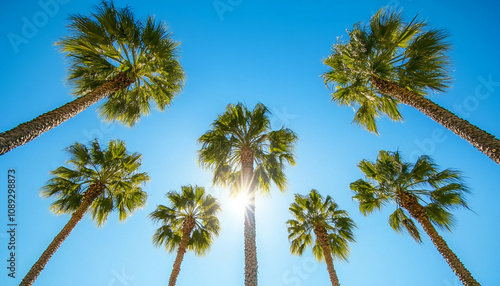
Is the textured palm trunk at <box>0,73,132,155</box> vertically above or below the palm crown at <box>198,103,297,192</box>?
below

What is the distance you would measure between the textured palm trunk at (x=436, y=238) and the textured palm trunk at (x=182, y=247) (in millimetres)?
10488

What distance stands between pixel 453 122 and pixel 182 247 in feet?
38.4

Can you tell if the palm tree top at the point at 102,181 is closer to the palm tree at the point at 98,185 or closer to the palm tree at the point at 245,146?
the palm tree at the point at 98,185

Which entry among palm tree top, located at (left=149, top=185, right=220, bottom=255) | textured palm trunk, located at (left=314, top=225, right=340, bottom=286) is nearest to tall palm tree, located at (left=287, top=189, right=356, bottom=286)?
textured palm trunk, located at (left=314, top=225, right=340, bottom=286)

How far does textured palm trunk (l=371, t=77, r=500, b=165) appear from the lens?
5.65m

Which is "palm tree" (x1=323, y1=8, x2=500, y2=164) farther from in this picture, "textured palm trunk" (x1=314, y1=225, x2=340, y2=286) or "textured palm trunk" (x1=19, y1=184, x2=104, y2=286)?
"textured palm trunk" (x1=19, y1=184, x2=104, y2=286)

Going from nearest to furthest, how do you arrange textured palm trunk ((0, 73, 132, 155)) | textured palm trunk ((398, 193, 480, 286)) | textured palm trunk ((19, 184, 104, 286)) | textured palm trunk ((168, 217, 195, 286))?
textured palm trunk ((0, 73, 132, 155)), textured palm trunk ((19, 184, 104, 286)), textured palm trunk ((398, 193, 480, 286)), textured palm trunk ((168, 217, 195, 286))

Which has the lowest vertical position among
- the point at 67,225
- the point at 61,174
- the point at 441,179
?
the point at 67,225

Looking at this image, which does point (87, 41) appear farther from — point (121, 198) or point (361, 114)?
point (361, 114)

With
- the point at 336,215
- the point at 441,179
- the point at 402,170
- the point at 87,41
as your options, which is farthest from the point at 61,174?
the point at 441,179

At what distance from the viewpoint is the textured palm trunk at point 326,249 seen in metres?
11.1

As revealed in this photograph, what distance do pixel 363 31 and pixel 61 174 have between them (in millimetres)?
15501

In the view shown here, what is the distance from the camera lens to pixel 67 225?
10078mm

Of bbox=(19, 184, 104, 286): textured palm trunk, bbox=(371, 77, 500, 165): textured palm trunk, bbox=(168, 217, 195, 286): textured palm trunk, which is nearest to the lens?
bbox=(371, 77, 500, 165): textured palm trunk
